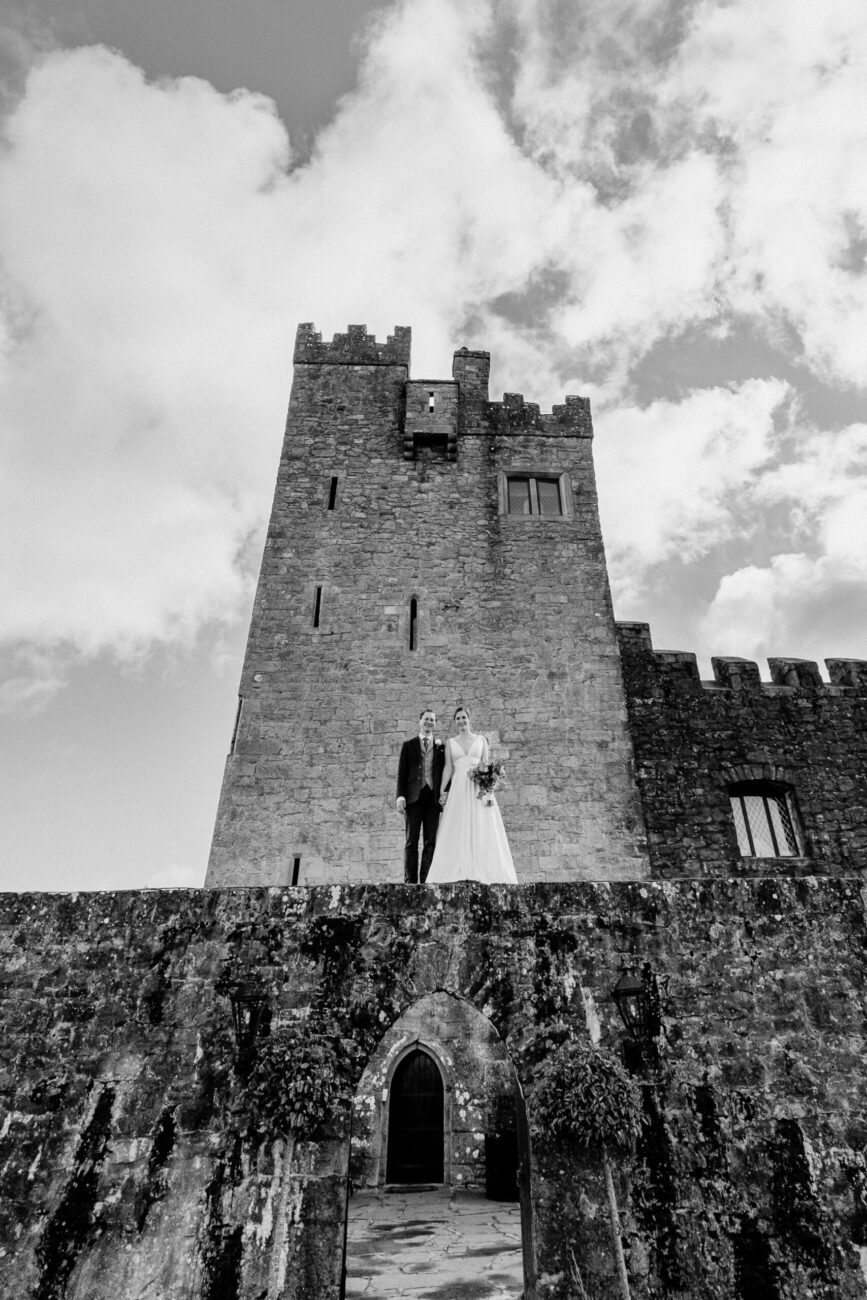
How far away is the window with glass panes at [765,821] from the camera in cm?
1162

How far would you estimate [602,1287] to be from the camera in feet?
14.8

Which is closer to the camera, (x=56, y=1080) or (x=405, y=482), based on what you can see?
(x=56, y=1080)

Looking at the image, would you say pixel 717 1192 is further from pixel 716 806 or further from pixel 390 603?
pixel 390 603

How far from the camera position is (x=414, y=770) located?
307 inches

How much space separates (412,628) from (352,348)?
6.94 m

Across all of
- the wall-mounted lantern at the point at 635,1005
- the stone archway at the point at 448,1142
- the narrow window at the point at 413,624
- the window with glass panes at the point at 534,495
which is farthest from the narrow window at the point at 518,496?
the wall-mounted lantern at the point at 635,1005

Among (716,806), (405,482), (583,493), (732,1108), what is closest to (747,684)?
(716,806)

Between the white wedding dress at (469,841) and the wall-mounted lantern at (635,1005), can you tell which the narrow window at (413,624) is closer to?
the white wedding dress at (469,841)

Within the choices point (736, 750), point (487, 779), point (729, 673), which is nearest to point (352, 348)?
point (729, 673)

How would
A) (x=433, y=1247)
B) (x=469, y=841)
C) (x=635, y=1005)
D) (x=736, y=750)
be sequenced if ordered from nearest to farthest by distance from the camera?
1. (x=635, y=1005)
2. (x=433, y=1247)
3. (x=469, y=841)
4. (x=736, y=750)

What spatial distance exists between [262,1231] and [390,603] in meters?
9.59

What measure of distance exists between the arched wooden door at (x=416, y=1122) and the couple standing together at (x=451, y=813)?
3.31 meters

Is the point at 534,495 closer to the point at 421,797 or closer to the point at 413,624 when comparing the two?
the point at 413,624

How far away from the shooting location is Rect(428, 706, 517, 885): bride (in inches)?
268
